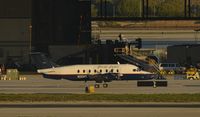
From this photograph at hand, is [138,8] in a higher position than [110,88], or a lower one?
higher

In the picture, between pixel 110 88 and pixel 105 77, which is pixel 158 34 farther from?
pixel 110 88

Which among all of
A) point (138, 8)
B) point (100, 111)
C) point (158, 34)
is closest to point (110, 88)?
point (100, 111)

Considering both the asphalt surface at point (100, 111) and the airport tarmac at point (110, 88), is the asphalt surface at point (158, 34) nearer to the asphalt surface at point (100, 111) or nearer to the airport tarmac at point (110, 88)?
the airport tarmac at point (110, 88)

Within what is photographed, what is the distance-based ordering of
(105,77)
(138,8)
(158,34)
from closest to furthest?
(105,77), (138,8), (158,34)

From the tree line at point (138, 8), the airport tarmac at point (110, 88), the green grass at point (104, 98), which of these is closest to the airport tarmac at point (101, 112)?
the green grass at point (104, 98)

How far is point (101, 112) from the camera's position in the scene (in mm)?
32562

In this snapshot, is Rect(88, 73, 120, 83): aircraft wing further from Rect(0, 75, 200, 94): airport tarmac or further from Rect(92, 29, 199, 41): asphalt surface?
Rect(92, 29, 199, 41): asphalt surface

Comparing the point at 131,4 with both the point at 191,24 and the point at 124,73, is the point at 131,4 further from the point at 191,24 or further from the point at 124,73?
the point at 124,73

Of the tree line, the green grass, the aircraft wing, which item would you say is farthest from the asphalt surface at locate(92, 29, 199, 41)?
the green grass

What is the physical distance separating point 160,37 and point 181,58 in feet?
199

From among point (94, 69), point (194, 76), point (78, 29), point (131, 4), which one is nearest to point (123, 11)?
point (131, 4)

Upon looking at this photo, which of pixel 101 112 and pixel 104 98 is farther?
pixel 104 98

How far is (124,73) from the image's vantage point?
60.7 meters

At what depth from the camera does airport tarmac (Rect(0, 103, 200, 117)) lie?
3102 centimetres
